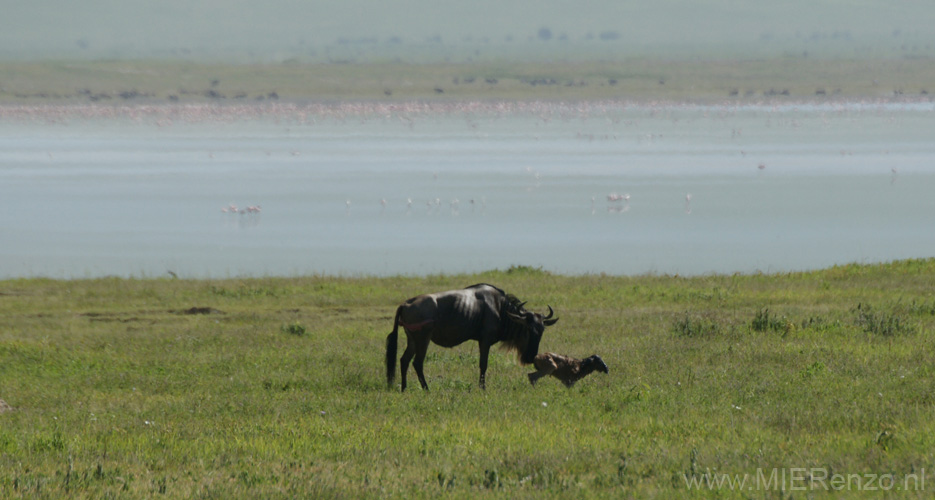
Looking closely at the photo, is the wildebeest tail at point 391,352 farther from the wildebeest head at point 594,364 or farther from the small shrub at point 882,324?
the small shrub at point 882,324

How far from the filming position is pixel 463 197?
5059 centimetres

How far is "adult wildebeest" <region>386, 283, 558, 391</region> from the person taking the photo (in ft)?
47.0

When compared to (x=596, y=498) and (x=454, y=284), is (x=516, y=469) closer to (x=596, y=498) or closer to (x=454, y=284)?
(x=596, y=498)

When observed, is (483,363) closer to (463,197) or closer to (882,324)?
(882,324)

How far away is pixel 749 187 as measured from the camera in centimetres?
5406

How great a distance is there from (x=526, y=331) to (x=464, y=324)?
3.13 ft

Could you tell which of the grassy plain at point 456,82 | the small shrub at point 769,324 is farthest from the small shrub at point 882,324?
the grassy plain at point 456,82

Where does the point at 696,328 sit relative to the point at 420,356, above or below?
above

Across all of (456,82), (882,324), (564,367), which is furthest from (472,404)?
(456,82)

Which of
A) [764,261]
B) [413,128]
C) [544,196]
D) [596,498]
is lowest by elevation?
[596,498]

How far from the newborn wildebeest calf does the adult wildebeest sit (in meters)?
0.38

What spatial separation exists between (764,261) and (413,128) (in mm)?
56815

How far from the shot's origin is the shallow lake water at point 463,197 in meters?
36.8

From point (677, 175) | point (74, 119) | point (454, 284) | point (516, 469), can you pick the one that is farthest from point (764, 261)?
point (74, 119)
